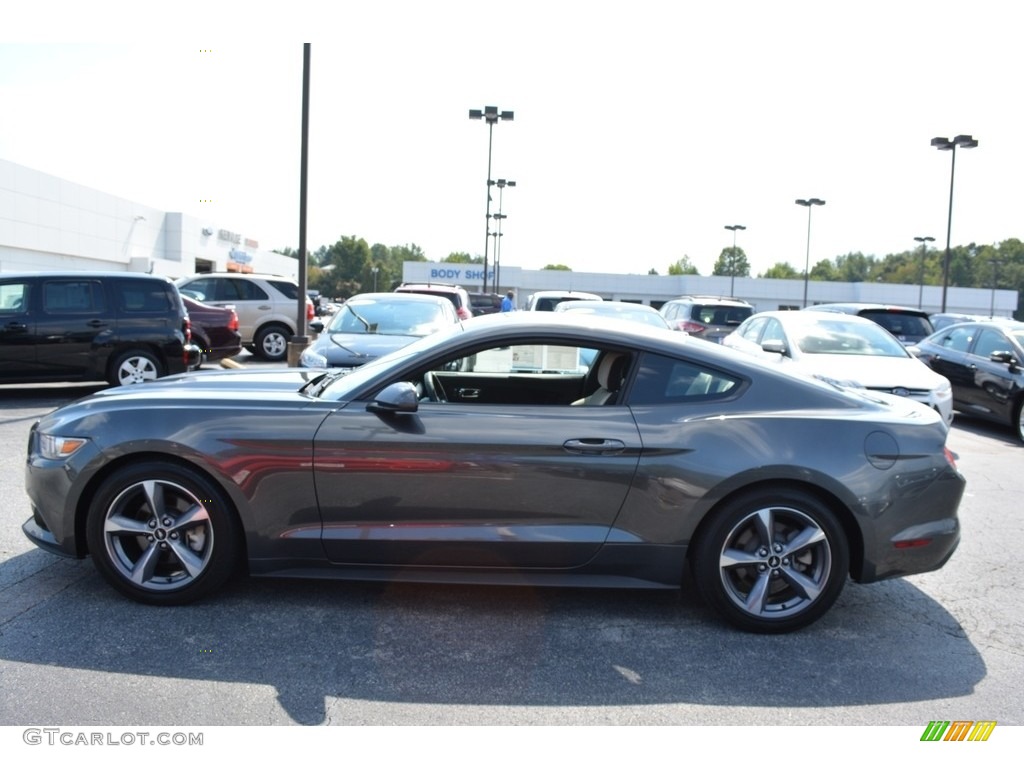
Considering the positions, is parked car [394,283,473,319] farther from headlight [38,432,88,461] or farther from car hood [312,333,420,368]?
headlight [38,432,88,461]

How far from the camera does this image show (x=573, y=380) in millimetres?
5023

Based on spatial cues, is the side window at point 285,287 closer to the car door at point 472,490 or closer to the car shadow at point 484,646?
the car shadow at point 484,646

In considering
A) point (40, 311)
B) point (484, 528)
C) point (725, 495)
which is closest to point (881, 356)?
point (725, 495)

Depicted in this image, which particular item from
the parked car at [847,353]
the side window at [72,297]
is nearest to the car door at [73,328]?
the side window at [72,297]

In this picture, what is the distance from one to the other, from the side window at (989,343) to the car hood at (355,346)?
797 cm

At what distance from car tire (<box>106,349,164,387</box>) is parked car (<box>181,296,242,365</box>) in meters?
2.81

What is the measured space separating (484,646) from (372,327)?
6882 mm

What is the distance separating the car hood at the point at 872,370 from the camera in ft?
28.1

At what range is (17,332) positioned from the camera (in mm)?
10180

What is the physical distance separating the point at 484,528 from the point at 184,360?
8.60 m

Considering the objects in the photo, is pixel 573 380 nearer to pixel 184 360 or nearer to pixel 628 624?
pixel 628 624

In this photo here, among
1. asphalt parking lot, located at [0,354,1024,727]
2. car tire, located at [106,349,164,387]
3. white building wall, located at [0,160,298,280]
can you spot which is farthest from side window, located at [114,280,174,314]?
white building wall, located at [0,160,298,280]

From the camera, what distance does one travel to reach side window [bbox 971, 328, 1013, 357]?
11112mm

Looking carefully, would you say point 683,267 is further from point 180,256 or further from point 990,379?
point 990,379
